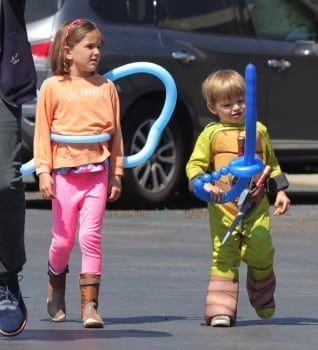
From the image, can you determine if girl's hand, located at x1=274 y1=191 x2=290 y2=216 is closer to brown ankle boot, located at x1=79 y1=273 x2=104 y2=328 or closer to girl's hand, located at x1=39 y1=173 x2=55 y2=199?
brown ankle boot, located at x1=79 y1=273 x2=104 y2=328

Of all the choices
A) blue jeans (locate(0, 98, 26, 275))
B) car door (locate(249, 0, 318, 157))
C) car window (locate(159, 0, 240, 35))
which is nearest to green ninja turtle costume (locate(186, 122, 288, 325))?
blue jeans (locate(0, 98, 26, 275))

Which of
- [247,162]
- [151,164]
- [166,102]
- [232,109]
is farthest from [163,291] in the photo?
[151,164]

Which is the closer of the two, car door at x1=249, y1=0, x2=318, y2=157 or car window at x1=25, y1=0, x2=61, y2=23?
car window at x1=25, y1=0, x2=61, y2=23

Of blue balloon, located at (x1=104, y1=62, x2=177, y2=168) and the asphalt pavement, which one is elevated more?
blue balloon, located at (x1=104, y1=62, x2=177, y2=168)

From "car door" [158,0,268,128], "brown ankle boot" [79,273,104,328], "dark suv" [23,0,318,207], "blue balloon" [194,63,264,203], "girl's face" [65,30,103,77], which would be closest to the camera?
"blue balloon" [194,63,264,203]

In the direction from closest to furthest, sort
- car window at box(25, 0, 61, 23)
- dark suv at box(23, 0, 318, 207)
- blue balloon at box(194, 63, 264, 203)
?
blue balloon at box(194, 63, 264, 203) → car window at box(25, 0, 61, 23) → dark suv at box(23, 0, 318, 207)

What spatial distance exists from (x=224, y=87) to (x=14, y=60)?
1216 millimetres

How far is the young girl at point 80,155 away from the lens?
7.22 metres

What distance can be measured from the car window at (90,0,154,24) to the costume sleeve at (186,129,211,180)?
547 centimetres

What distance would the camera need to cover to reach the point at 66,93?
7.29 metres

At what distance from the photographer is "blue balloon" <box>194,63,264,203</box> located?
6941 mm

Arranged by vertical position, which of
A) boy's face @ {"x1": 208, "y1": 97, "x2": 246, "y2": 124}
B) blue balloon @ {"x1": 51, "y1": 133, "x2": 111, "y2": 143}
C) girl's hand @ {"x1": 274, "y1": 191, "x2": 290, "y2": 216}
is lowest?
girl's hand @ {"x1": 274, "y1": 191, "x2": 290, "y2": 216}

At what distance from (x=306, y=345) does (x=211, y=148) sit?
1177mm

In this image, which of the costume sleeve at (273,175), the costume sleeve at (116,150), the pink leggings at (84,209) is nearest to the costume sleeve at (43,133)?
the pink leggings at (84,209)
